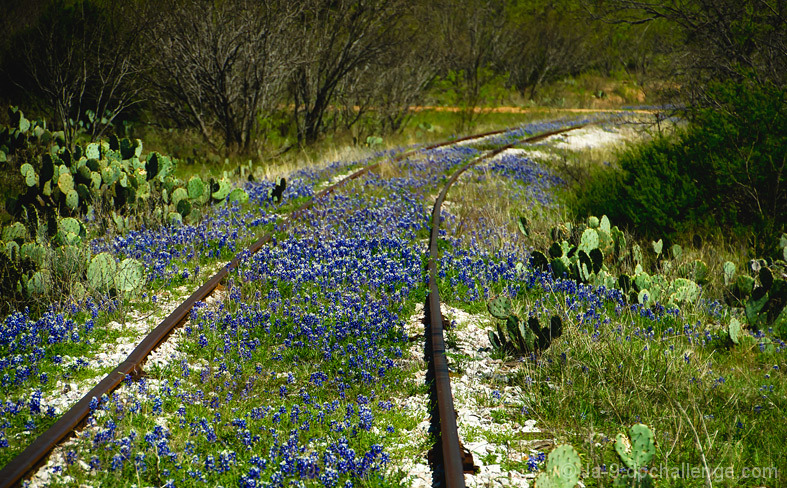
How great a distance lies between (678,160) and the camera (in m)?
8.60

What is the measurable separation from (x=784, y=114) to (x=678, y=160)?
57.1 inches

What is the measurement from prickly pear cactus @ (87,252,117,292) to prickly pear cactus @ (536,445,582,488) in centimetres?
453

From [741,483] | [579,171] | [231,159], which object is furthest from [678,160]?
[231,159]

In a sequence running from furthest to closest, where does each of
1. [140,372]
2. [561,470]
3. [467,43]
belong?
1. [467,43]
2. [140,372]
3. [561,470]

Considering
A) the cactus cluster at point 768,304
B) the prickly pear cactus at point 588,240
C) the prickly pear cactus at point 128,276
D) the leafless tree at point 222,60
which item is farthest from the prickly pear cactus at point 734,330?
the leafless tree at point 222,60

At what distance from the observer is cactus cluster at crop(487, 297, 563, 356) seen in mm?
4602

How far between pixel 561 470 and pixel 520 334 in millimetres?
1760

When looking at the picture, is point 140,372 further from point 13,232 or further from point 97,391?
point 13,232

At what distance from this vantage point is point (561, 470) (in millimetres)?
3041

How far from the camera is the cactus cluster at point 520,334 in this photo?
4602 mm

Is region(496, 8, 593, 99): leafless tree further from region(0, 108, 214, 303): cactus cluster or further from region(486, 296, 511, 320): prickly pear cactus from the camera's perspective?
region(486, 296, 511, 320): prickly pear cactus

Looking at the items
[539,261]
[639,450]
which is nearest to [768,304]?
[539,261]

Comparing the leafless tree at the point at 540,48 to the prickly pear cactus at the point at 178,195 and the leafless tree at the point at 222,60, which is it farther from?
the prickly pear cactus at the point at 178,195

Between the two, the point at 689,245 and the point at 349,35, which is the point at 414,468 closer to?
the point at 689,245
